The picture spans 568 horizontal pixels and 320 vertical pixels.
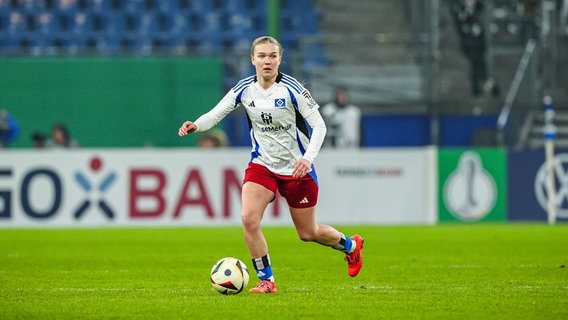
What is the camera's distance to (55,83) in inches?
828

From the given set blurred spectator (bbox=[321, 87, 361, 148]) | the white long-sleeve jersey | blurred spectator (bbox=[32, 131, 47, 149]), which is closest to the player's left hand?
the white long-sleeve jersey

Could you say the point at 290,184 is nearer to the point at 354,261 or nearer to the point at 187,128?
the point at 187,128

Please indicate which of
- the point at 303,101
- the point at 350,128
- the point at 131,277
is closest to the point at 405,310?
the point at 303,101

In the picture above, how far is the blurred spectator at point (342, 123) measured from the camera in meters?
20.2

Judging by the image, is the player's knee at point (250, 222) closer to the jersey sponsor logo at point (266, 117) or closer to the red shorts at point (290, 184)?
the red shorts at point (290, 184)

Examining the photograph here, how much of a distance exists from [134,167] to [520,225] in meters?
6.26

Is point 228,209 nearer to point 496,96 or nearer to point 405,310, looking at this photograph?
point 496,96

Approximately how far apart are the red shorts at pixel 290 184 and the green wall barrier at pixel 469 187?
10284mm

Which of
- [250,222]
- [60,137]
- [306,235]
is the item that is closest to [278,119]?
[250,222]

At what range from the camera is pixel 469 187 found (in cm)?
1902

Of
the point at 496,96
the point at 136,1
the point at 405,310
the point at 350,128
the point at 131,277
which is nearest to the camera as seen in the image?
the point at 405,310

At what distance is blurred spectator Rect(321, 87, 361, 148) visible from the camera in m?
20.2

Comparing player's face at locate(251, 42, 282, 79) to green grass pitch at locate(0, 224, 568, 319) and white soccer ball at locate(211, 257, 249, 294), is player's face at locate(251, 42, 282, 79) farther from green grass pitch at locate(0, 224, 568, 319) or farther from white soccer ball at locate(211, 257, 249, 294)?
green grass pitch at locate(0, 224, 568, 319)

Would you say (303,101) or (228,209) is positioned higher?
(303,101)
